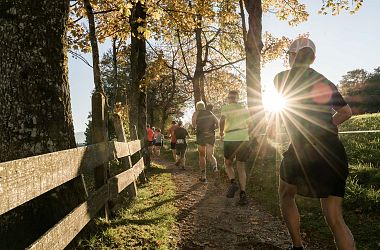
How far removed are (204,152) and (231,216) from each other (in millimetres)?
4456

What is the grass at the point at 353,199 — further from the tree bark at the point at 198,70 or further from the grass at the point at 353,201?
the tree bark at the point at 198,70

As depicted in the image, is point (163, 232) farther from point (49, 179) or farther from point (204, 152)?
point (204, 152)

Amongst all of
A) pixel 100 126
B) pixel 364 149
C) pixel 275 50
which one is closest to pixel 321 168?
pixel 100 126

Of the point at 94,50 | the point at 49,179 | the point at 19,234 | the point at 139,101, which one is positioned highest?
the point at 94,50

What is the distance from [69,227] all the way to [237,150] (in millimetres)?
4929

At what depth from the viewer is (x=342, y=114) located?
3.58 m

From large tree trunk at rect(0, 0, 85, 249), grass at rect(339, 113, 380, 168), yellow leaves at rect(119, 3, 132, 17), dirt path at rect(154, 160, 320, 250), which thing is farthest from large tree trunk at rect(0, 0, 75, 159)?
grass at rect(339, 113, 380, 168)

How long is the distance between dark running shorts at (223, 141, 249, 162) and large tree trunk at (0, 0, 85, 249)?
14.5 feet

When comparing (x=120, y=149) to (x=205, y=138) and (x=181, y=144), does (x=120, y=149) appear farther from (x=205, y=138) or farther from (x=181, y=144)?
(x=181, y=144)

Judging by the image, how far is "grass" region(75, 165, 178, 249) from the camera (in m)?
4.55

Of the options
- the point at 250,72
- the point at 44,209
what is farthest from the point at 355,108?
the point at 44,209

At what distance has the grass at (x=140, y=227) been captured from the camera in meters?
4.55

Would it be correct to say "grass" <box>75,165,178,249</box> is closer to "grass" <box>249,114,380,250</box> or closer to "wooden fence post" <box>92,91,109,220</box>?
"wooden fence post" <box>92,91,109,220</box>

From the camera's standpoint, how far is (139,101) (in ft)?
43.9
